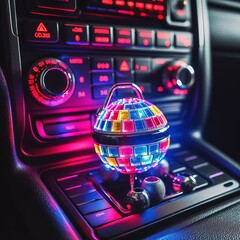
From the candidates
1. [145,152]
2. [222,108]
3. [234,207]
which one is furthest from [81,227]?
[222,108]

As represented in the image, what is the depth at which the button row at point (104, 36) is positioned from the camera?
495 mm

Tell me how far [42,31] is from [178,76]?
11.3 inches

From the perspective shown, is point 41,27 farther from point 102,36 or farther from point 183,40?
point 183,40

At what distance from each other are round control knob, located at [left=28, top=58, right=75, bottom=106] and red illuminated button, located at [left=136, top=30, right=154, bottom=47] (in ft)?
0.59

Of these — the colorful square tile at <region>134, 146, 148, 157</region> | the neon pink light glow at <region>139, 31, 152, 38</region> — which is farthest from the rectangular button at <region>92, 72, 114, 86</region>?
the colorful square tile at <region>134, 146, 148, 157</region>

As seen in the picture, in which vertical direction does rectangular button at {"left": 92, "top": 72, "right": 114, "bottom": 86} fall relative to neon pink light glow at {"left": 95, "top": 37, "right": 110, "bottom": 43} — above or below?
below

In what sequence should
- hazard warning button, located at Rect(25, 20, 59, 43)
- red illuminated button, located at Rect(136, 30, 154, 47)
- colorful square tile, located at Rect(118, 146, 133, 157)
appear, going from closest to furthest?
colorful square tile, located at Rect(118, 146, 133, 157) → hazard warning button, located at Rect(25, 20, 59, 43) → red illuminated button, located at Rect(136, 30, 154, 47)

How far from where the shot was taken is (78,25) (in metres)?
0.53

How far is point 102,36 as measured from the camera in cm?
55

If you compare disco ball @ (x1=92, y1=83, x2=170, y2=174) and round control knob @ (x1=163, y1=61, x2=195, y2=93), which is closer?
disco ball @ (x1=92, y1=83, x2=170, y2=174)

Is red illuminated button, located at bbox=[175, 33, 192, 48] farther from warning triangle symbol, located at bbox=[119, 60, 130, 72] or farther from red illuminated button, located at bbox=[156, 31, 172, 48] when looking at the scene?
warning triangle symbol, located at bbox=[119, 60, 130, 72]

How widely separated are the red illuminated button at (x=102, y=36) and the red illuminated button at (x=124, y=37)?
0.01 m

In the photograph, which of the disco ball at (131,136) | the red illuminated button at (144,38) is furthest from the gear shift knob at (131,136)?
the red illuminated button at (144,38)

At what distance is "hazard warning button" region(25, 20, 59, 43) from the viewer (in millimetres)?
486
